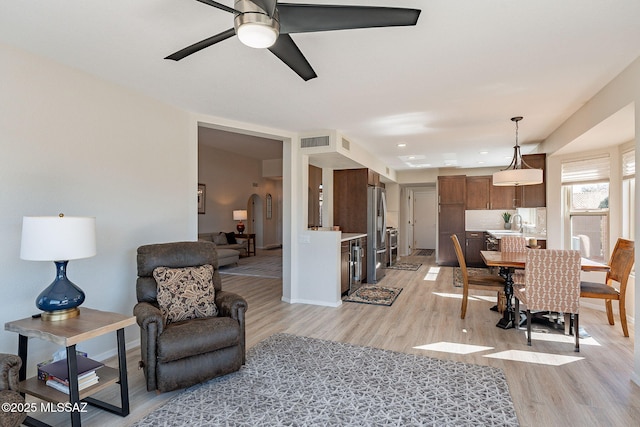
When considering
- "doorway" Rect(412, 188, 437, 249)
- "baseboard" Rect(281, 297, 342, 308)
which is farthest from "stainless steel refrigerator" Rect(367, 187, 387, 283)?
"doorway" Rect(412, 188, 437, 249)

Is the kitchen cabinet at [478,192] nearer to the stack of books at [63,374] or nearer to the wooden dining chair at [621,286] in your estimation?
the wooden dining chair at [621,286]

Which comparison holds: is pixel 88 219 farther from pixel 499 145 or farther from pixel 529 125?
pixel 499 145

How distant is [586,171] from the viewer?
4742 millimetres

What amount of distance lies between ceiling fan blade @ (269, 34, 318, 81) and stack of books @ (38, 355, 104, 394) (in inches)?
90.7

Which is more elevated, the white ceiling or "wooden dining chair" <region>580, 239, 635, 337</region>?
the white ceiling

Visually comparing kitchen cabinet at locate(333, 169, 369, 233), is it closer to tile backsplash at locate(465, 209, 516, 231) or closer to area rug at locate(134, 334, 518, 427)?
area rug at locate(134, 334, 518, 427)

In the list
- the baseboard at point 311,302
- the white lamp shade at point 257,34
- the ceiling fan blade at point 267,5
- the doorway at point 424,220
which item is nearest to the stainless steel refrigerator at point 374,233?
the baseboard at point 311,302

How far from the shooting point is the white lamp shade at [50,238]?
199 centimetres

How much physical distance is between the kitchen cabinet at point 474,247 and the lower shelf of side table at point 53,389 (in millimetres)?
7742

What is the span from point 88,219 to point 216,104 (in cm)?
189

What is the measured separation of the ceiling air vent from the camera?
4.67m

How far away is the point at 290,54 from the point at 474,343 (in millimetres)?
3148

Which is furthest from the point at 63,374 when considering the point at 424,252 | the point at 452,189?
the point at 424,252

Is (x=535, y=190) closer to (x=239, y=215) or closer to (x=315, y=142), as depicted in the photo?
(x=315, y=142)
